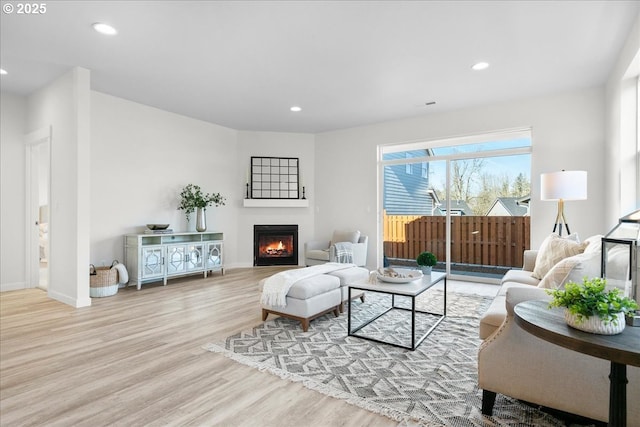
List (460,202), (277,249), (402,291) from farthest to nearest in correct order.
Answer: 1. (277,249)
2. (460,202)
3. (402,291)

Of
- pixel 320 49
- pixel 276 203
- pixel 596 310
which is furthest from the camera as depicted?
pixel 276 203

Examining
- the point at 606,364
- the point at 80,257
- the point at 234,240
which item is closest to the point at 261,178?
the point at 234,240

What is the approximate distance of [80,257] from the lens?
3.88 m

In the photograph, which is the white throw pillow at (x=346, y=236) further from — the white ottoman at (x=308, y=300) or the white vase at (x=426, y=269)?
the white ottoman at (x=308, y=300)

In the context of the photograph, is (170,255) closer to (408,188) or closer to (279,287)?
(279,287)

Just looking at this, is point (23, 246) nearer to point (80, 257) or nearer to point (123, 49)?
point (80, 257)

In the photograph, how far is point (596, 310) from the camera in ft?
3.79

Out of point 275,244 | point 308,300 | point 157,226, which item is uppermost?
point 157,226

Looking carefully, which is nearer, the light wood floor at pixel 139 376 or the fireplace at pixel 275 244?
the light wood floor at pixel 139 376

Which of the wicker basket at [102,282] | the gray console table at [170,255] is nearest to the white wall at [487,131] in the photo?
the gray console table at [170,255]

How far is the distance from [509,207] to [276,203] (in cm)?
421

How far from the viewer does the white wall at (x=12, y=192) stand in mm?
4766

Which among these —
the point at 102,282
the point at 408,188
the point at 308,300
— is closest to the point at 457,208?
the point at 408,188

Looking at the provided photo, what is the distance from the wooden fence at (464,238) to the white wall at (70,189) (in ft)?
15.6
